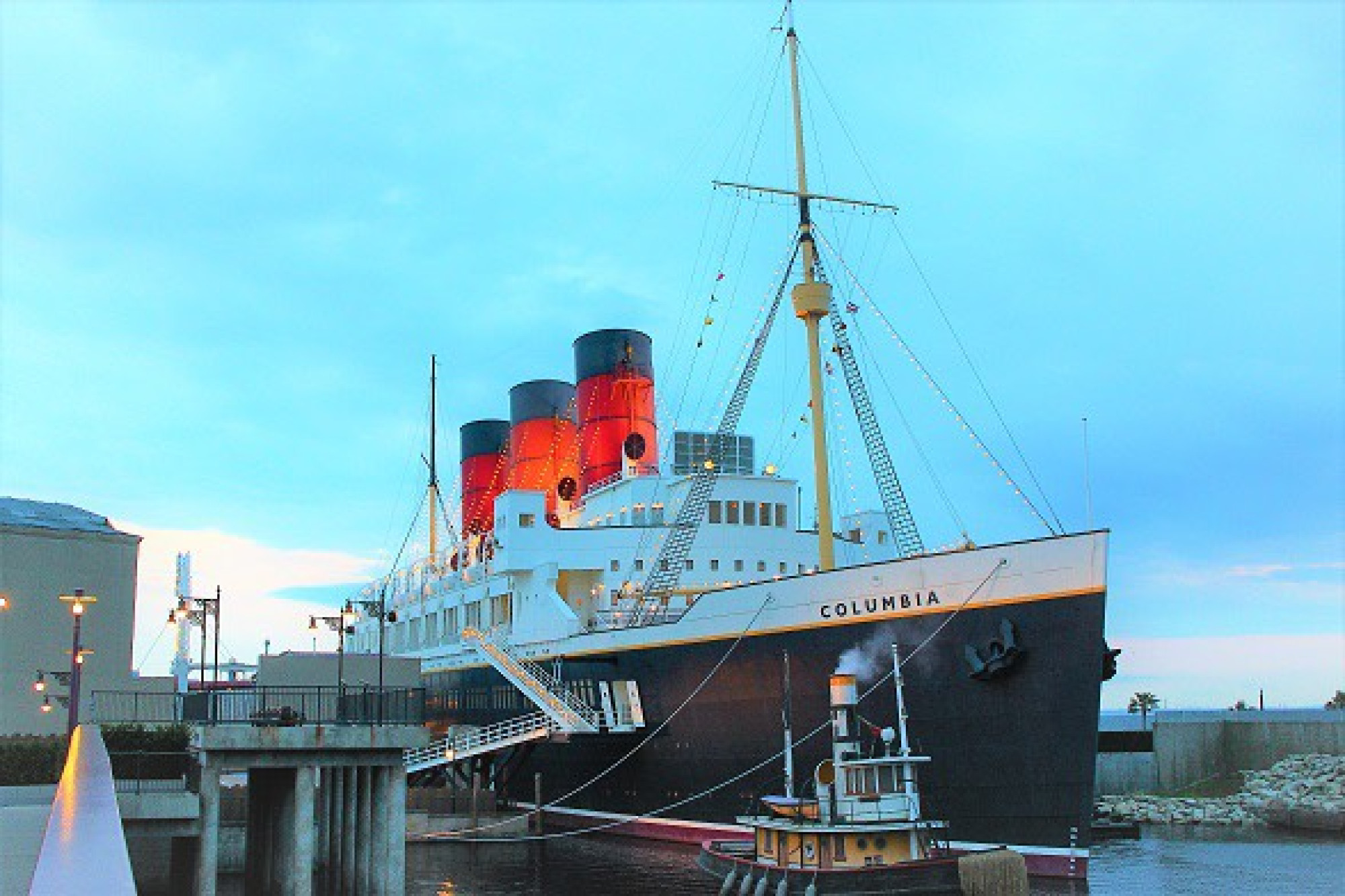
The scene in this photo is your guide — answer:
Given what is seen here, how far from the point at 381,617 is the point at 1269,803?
31.8 m

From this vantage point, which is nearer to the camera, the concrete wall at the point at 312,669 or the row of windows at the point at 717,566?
the concrete wall at the point at 312,669

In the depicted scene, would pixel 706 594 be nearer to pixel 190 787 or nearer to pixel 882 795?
pixel 882 795

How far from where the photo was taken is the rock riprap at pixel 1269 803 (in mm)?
41312

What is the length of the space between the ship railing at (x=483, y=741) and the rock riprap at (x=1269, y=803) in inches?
875

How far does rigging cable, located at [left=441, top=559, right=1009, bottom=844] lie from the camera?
992 inches

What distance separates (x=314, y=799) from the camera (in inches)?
894

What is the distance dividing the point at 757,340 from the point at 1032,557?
39.6 feet

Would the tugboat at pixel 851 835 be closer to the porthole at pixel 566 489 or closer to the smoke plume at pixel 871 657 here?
the smoke plume at pixel 871 657

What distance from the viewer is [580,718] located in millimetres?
34156

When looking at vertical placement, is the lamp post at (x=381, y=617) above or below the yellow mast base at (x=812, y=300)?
below

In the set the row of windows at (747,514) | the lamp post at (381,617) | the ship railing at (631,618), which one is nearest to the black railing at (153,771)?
the lamp post at (381,617)

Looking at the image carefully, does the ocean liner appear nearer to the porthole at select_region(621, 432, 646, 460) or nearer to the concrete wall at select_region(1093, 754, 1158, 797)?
the porthole at select_region(621, 432, 646, 460)

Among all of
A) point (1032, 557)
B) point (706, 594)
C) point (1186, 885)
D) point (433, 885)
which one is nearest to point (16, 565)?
point (433, 885)

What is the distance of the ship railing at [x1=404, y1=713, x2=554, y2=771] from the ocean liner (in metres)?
0.14
